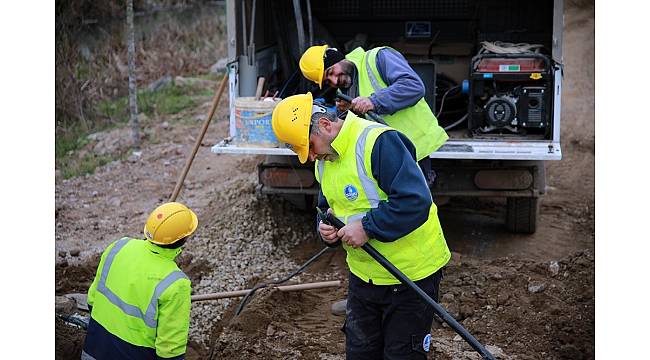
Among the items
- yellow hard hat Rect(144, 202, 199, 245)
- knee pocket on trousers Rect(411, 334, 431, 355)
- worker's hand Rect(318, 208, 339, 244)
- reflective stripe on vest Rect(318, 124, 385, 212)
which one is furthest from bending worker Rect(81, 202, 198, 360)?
knee pocket on trousers Rect(411, 334, 431, 355)

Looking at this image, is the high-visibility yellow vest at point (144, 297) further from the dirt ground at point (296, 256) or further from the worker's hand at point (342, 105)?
the worker's hand at point (342, 105)

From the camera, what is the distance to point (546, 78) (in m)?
6.90

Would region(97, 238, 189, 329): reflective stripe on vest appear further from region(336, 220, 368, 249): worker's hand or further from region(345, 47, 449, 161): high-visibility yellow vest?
region(345, 47, 449, 161): high-visibility yellow vest

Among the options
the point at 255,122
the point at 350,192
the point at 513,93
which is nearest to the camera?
the point at 350,192

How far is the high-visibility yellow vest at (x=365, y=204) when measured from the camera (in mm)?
4012

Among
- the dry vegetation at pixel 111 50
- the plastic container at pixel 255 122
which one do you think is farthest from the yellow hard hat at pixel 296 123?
the dry vegetation at pixel 111 50

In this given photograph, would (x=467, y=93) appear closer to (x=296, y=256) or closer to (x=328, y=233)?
(x=296, y=256)

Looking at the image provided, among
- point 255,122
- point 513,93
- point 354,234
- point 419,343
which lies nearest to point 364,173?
point 354,234

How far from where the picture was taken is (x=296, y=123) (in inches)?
158

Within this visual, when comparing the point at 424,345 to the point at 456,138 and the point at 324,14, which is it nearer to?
the point at 456,138

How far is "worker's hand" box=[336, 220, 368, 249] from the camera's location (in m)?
4.03

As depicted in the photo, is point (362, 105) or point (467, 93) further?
point (467, 93)

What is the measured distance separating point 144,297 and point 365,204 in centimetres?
103

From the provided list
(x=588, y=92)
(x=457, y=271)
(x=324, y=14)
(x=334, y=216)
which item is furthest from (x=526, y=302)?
(x=588, y=92)
